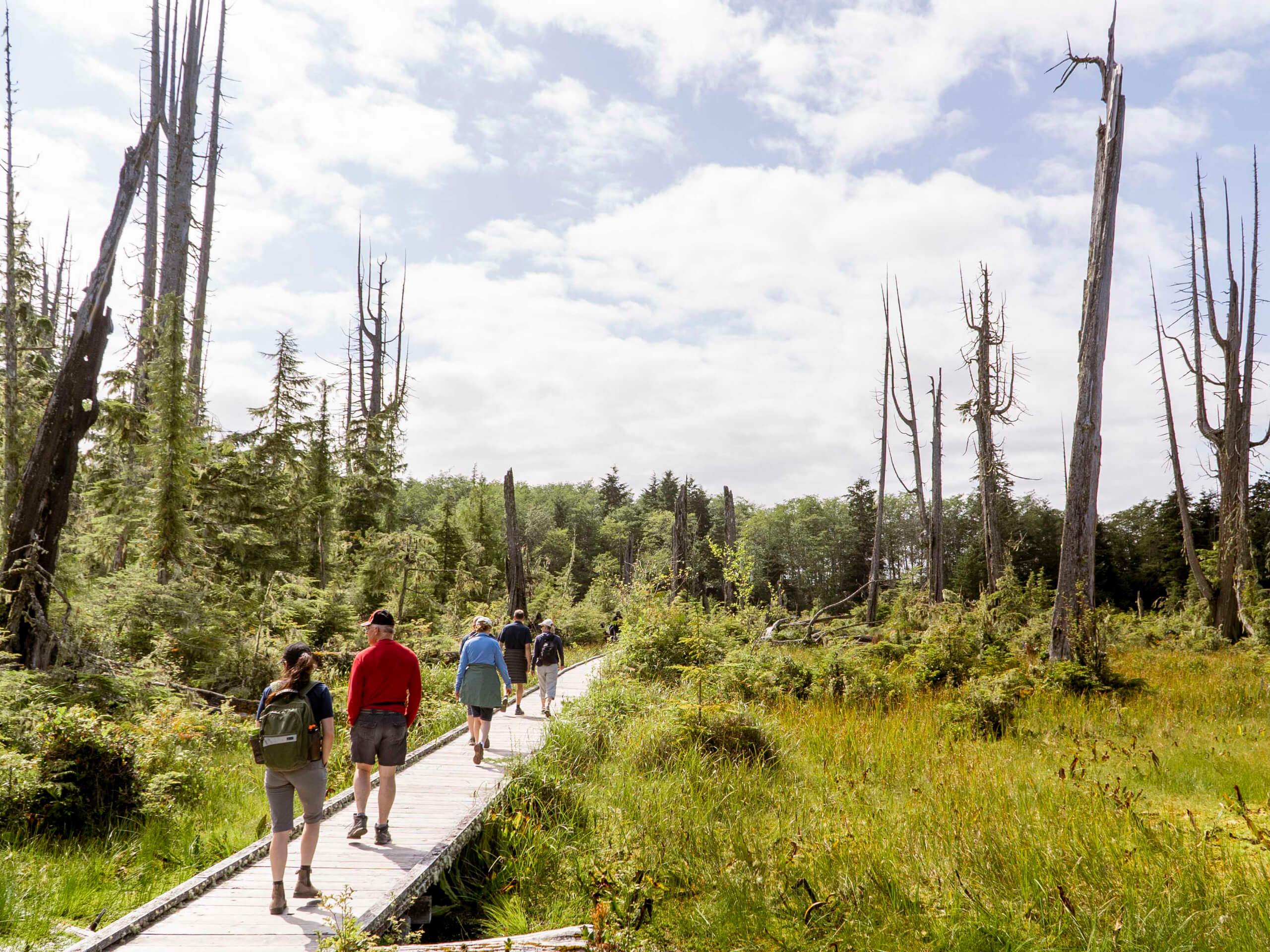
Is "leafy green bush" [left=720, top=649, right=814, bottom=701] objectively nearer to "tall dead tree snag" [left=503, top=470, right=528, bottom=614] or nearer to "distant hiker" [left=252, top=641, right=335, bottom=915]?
"distant hiker" [left=252, top=641, right=335, bottom=915]

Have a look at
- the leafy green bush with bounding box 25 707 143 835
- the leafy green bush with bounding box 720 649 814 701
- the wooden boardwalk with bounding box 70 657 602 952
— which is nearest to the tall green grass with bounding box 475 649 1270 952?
the wooden boardwalk with bounding box 70 657 602 952

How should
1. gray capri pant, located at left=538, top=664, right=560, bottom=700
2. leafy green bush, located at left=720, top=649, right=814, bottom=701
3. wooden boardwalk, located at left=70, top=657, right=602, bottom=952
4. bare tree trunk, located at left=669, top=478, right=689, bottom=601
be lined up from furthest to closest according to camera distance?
bare tree trunk, located at left=669, top=478, right=689, bottom=601 → gray capri pant, located at left=538, top=664, right=560, bottom=700 → leafy green bush, located at left=720, top=649, right=814, bottom=701 → wooden boardwalk, located at left=70, top=657, right=602, bottom=952

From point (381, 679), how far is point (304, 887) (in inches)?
60.9

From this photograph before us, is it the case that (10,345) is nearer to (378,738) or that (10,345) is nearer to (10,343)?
(10,343)

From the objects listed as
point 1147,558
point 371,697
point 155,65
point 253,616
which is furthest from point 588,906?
point 1147,558

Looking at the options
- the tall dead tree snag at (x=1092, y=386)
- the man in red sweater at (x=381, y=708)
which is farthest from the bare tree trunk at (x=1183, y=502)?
the man in red sweater at (x=381, y=708)

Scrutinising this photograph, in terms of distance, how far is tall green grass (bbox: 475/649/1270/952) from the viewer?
407cm

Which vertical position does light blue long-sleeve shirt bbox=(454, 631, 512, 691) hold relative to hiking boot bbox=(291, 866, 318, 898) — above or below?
above

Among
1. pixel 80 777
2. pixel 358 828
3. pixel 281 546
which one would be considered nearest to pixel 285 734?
pixel 358 828

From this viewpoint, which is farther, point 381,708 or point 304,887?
point 381,708

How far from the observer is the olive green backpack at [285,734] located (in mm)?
4625

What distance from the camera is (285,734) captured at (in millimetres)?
4629

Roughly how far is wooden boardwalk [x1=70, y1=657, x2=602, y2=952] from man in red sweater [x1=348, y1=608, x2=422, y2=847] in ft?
1.29

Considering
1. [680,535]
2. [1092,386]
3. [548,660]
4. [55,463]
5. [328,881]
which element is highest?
[1092,386]
